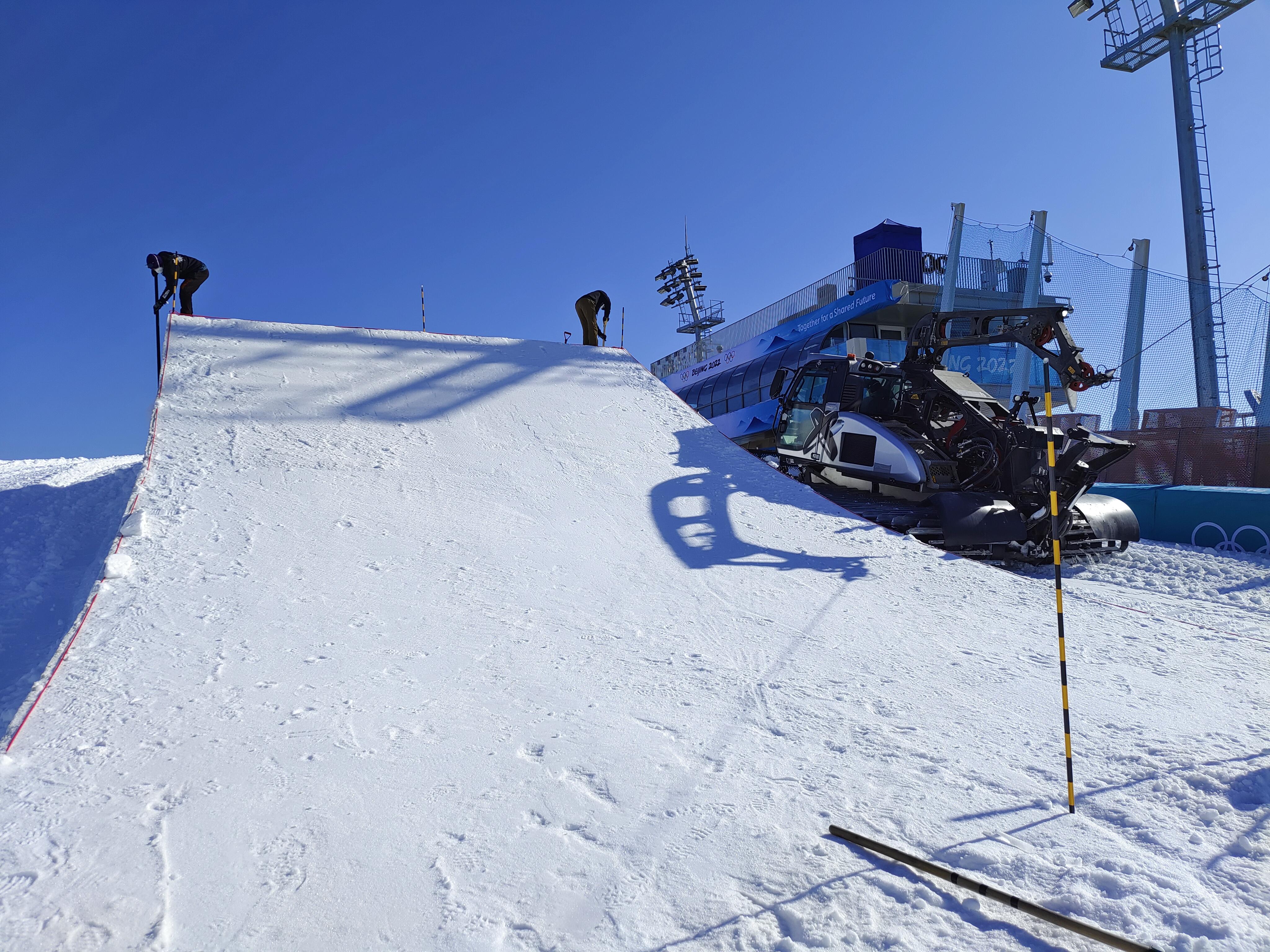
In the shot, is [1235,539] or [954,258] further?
[954,258]

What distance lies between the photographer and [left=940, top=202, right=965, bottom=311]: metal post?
16953mm

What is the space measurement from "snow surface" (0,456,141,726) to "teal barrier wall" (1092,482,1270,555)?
11.4m

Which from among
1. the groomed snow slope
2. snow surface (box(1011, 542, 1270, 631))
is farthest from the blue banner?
the groomed snow slope

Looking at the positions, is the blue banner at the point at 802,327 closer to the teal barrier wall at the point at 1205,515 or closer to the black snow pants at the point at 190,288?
the teal barrier wall at the point at 1205,515

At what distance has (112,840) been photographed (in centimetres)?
249

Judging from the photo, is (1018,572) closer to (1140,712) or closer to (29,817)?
(1140,712)

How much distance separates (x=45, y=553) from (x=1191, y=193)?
19.6 metres

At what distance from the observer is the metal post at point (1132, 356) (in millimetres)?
12602

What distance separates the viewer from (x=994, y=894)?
86.8 inches

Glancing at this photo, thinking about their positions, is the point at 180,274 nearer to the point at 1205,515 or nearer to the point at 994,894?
the point at 994,894

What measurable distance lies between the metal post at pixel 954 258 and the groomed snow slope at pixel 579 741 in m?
12.4

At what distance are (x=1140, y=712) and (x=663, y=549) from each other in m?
3.35

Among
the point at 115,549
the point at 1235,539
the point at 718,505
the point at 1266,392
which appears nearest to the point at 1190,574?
the point at 1235,539

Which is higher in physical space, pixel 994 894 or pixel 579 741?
pixel 579 741
